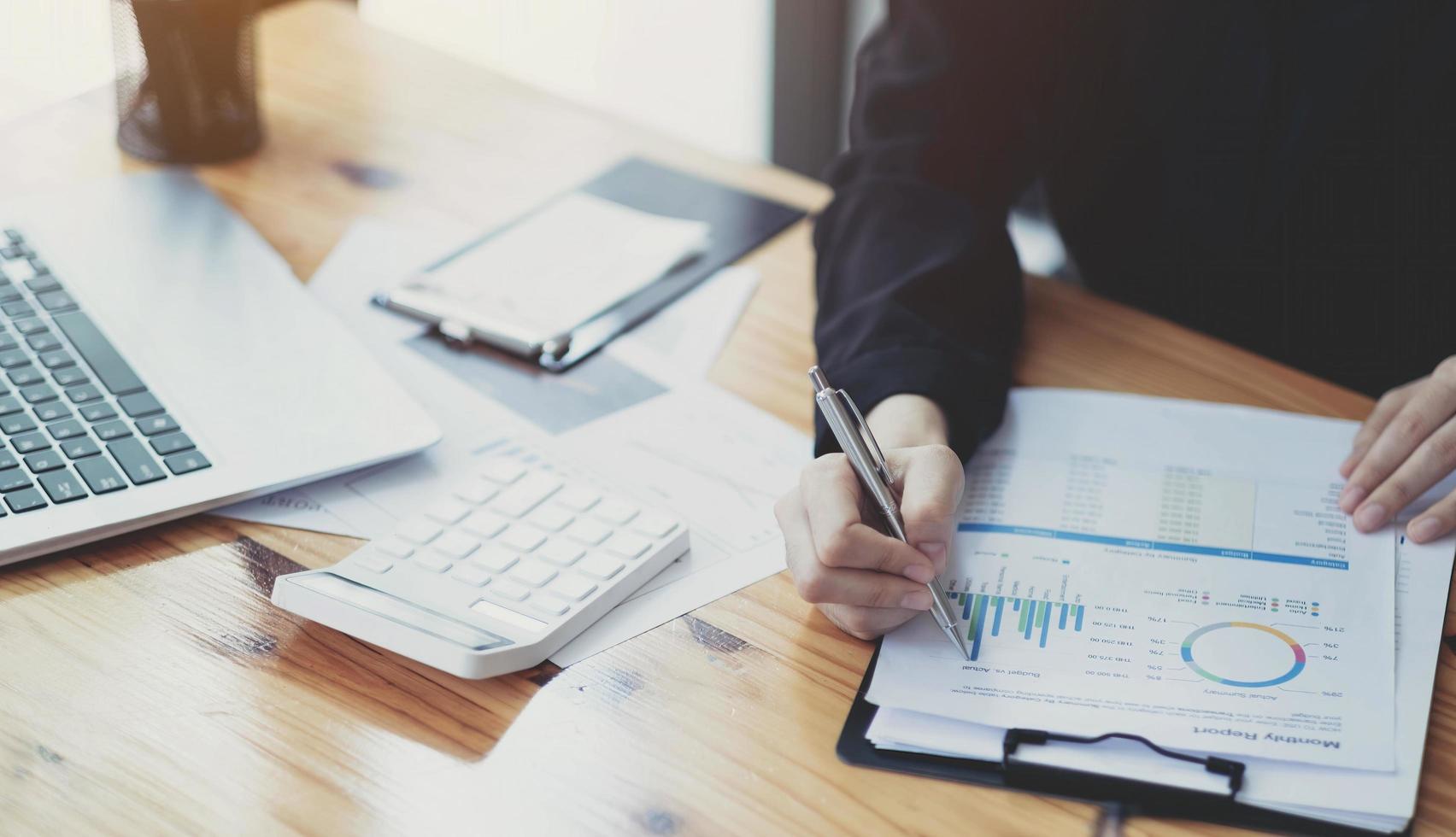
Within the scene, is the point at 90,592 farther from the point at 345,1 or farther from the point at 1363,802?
the point at 345,1


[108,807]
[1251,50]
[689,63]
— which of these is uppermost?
[1251,50]

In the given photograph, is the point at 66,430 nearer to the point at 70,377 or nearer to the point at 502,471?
the point at 70,377

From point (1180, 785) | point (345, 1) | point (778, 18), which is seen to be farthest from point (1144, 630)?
point (778, 18)

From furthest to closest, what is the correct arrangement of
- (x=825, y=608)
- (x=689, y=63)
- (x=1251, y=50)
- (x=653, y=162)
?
(x=689, y=63)
(x=653, y=162)
(x=1251, y=50)
(x=825, y=608)

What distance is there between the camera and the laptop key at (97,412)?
771 mm

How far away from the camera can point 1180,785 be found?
581mm

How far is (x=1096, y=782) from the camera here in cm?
59

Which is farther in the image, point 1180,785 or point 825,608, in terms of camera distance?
point 825,608

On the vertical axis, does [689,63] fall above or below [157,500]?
below

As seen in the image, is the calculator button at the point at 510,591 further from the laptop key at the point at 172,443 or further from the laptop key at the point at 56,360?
the laptop key at the point at 56,360

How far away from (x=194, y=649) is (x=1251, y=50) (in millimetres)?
866

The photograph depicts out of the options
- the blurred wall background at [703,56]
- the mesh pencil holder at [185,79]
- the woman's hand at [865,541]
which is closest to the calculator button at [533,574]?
the woman's hand at [865,541]

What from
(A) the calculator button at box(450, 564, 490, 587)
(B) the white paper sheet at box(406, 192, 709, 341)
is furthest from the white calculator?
(B) the white paper sheet at box(406, 192, 709, 341)

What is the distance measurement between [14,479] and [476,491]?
258 millimetres
